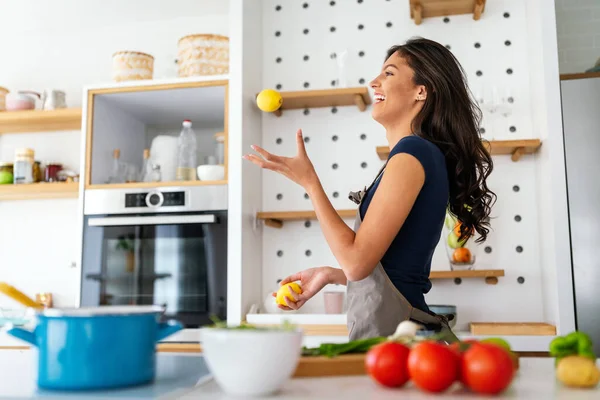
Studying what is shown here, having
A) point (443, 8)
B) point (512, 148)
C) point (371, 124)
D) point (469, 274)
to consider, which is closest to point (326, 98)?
point (371, 124)

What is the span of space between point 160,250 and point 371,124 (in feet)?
3.87

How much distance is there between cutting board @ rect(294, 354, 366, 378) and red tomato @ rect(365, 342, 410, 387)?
0.38 ft

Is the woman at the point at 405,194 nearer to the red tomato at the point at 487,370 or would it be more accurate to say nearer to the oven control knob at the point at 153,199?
the red tomato at the point at 487,370

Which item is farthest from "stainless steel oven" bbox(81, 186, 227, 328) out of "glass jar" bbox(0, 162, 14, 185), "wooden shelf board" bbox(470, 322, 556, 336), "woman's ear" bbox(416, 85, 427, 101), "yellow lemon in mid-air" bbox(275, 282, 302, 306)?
"woman's ear" bbox(416, 85, 427, 101)

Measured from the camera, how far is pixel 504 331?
2525 millimetres

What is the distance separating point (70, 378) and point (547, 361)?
0.80 metres

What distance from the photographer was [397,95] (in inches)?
64.3

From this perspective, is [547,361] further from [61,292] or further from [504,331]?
[61,292]

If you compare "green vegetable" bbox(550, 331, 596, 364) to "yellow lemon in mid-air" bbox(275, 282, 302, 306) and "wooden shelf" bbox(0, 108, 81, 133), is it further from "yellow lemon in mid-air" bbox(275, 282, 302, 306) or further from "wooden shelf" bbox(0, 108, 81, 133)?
"wooden shelf" bbox(0, 108, 81, 133)

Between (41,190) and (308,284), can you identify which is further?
(41,190)

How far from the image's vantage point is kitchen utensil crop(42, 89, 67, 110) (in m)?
3.26

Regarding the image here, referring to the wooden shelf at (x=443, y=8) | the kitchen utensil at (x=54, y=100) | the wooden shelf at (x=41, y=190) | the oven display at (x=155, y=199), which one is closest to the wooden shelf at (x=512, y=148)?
the wooden shelf at (x=443, y=8)

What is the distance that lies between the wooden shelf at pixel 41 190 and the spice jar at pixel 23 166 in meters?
0.06

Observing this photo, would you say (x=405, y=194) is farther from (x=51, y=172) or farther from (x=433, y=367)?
(x=51, y=172)
